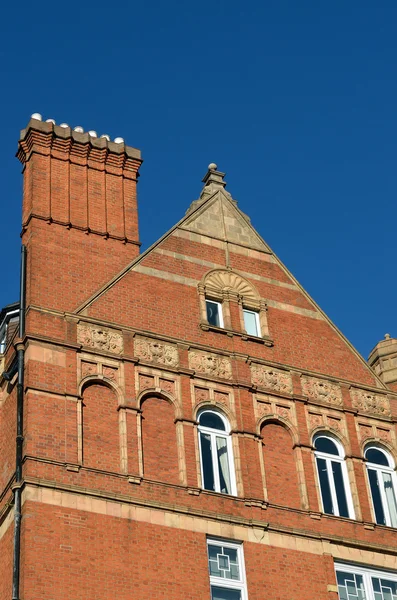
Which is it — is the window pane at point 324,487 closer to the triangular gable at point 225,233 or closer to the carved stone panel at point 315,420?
the carved stone panel at point 315,420

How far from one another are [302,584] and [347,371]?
725 centimetres

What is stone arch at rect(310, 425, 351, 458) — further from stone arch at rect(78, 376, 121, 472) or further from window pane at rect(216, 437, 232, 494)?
stone arch at rect(78, 376, 121, 472)

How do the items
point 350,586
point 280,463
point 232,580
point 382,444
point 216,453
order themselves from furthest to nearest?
1. point 382,444
2. point 280,463
3. point 216,453
4. point 350,586
5. point 232,580

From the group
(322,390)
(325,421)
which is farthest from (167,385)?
(322,390)

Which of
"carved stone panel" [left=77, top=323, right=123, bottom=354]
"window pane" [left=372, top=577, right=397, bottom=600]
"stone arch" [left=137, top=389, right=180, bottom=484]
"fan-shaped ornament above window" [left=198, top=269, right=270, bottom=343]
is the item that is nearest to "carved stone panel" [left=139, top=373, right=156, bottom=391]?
"stone arch" [left=137, top=389, right=180, bottom=484]

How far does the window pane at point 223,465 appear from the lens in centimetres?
3019

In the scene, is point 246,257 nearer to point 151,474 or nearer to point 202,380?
point 202,380

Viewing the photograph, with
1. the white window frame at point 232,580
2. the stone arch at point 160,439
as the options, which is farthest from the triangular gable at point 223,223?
the white window frame at point 232,580

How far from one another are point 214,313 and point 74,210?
15.7 feet

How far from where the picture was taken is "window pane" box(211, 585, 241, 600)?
1103 inches

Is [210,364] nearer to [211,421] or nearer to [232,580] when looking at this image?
[211,421]

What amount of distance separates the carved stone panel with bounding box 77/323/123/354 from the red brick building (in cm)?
5

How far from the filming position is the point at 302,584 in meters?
29.0

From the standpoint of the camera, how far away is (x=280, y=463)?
31.3m
